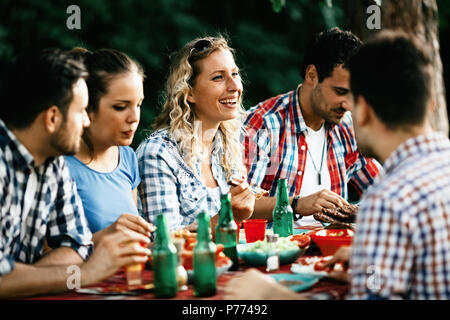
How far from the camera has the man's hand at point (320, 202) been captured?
9.82 ft

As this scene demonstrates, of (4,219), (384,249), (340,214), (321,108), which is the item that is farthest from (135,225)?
(321,108)

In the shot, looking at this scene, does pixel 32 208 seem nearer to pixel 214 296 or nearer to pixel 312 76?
pixel 214 296

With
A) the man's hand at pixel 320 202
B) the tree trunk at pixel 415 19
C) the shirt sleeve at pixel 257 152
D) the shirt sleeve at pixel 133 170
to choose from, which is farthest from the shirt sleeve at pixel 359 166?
the shirt sleeve at pixel 133 170

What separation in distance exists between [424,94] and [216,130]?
6.32 feet

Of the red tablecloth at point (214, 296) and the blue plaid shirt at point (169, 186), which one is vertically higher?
the blue plaid shirt at point (169, 186)

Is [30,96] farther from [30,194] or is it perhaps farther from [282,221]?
[282,221]

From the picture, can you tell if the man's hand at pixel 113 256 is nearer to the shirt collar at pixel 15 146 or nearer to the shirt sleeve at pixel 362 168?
the shirt collar at pixel 15 146

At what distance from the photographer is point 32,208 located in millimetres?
2080

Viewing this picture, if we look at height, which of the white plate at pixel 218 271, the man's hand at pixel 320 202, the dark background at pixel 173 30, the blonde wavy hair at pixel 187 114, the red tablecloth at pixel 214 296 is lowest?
the red tablecloth at pixel 214 296

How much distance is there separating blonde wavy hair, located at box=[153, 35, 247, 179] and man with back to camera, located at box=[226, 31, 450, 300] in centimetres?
156

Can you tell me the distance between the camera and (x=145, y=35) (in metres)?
8.16

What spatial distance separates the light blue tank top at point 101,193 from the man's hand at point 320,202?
3.06ft

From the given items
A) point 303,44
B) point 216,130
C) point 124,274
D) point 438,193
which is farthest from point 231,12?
point 438,193
